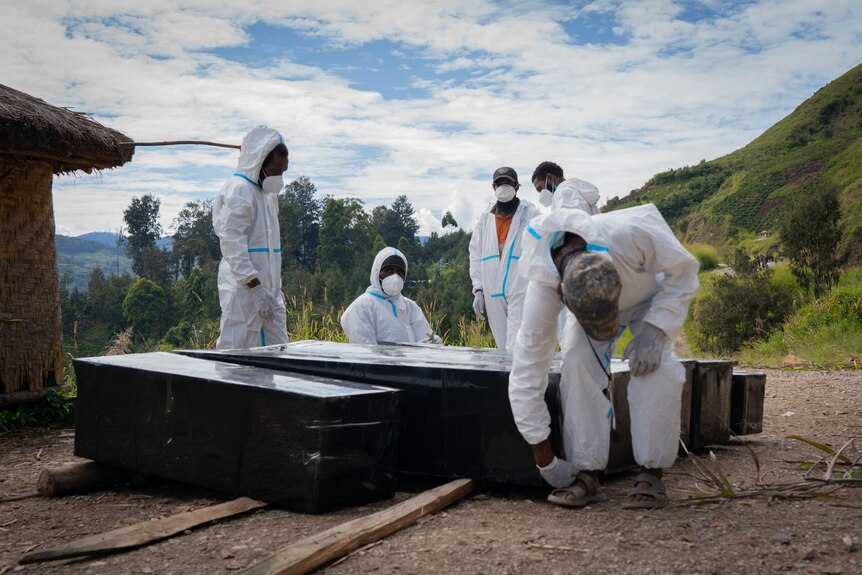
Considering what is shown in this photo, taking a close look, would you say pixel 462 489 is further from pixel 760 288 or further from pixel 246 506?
pixel 760 288

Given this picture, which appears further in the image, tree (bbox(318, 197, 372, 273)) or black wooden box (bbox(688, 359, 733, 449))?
tree (bbox(318, 197, 372, 273))

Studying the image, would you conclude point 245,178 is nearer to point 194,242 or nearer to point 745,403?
point 745,403

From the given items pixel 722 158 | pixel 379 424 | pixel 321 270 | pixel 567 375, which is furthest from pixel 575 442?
pixel 722 158

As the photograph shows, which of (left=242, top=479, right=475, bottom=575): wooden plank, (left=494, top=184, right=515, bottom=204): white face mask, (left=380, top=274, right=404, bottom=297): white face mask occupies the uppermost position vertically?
(left=494, top=184, right=515, bottom=204): white face mask

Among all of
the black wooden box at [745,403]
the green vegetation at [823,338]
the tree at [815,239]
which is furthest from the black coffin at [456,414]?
the tree at [815,239]

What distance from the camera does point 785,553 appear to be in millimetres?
2568

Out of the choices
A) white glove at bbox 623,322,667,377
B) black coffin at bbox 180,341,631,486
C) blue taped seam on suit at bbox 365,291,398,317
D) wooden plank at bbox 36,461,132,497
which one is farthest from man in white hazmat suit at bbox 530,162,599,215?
wooden plank at bbox 36,461,132,497

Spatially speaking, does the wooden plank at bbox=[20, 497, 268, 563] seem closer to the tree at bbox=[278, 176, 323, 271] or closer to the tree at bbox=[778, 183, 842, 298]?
the tree at bbox=[778, 183, 842, 298]

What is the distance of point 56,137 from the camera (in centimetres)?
547

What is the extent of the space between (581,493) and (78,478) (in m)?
2.38

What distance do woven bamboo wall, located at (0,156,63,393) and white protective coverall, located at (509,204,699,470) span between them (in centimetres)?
389

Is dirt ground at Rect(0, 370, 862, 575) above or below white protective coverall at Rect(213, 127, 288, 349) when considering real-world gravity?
below

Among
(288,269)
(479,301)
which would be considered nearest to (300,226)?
(288,269)

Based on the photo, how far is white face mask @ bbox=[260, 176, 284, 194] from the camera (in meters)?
→ 5.69
